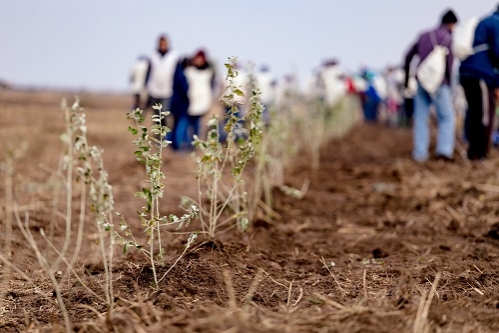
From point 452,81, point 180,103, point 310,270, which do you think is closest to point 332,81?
point 180,103

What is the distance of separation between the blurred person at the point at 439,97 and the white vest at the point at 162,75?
3.54 m

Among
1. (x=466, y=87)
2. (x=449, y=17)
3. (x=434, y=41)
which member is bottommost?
(x=466, y=87)

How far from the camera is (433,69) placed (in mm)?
7703

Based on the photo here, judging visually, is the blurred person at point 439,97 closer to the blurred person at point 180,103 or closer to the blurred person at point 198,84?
the blurred person at point 180,103

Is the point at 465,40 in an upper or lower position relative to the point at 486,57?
upper

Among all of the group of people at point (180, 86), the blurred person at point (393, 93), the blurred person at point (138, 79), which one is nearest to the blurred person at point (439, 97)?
the group of people at point (180, 86)

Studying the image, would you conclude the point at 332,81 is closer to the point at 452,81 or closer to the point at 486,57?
the point at 452,81

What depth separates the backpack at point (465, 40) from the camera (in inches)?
288

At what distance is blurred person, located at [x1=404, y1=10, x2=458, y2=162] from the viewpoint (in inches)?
308

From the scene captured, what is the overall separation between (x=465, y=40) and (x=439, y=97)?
0.73m

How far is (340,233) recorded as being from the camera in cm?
465

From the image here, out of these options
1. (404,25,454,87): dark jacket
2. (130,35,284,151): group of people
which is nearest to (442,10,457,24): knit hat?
(404,25,454,87): dark jacket

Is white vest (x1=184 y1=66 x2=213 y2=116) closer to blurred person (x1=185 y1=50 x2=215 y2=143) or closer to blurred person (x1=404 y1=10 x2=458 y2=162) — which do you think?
blurred person (x1=185 y1=50 x2=215 y2=143)

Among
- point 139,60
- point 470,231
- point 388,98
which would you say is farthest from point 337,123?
point 470,231
